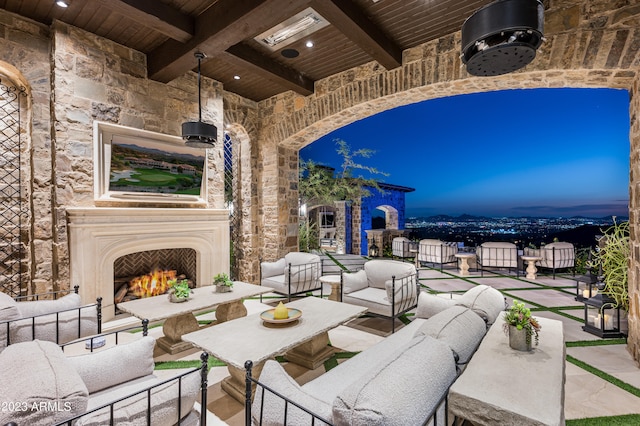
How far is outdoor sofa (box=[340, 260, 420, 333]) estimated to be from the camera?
350 centimetres

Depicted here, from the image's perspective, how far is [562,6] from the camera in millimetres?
2828

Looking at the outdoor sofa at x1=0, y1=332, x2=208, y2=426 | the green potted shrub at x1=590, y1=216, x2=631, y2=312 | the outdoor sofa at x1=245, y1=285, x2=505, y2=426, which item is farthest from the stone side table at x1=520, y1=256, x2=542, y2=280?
the outdoor sofa at x1=0, y1=332, x2=208, y2=426

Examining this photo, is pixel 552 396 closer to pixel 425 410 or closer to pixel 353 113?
pixel 425 410

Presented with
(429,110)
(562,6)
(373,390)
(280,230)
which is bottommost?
(373,390)

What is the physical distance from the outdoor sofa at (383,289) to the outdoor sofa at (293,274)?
36.6 inches

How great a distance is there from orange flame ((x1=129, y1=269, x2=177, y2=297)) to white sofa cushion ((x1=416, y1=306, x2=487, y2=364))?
375 centimetres

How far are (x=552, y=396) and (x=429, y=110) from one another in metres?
18.2

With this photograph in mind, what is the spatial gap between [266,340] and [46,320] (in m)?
1.73

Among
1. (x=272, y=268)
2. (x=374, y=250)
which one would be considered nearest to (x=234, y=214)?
(x=272, y=268)

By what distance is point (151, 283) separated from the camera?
4.48m

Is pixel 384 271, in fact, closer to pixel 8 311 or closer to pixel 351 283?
pixel 351 283

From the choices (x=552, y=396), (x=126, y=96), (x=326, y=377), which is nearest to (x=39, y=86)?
(x=126, y=96)

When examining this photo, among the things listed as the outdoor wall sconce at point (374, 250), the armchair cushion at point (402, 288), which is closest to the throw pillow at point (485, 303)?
the armchair cushion at point (402, 288)

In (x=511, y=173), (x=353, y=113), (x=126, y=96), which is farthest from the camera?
(x=511, y=173)
